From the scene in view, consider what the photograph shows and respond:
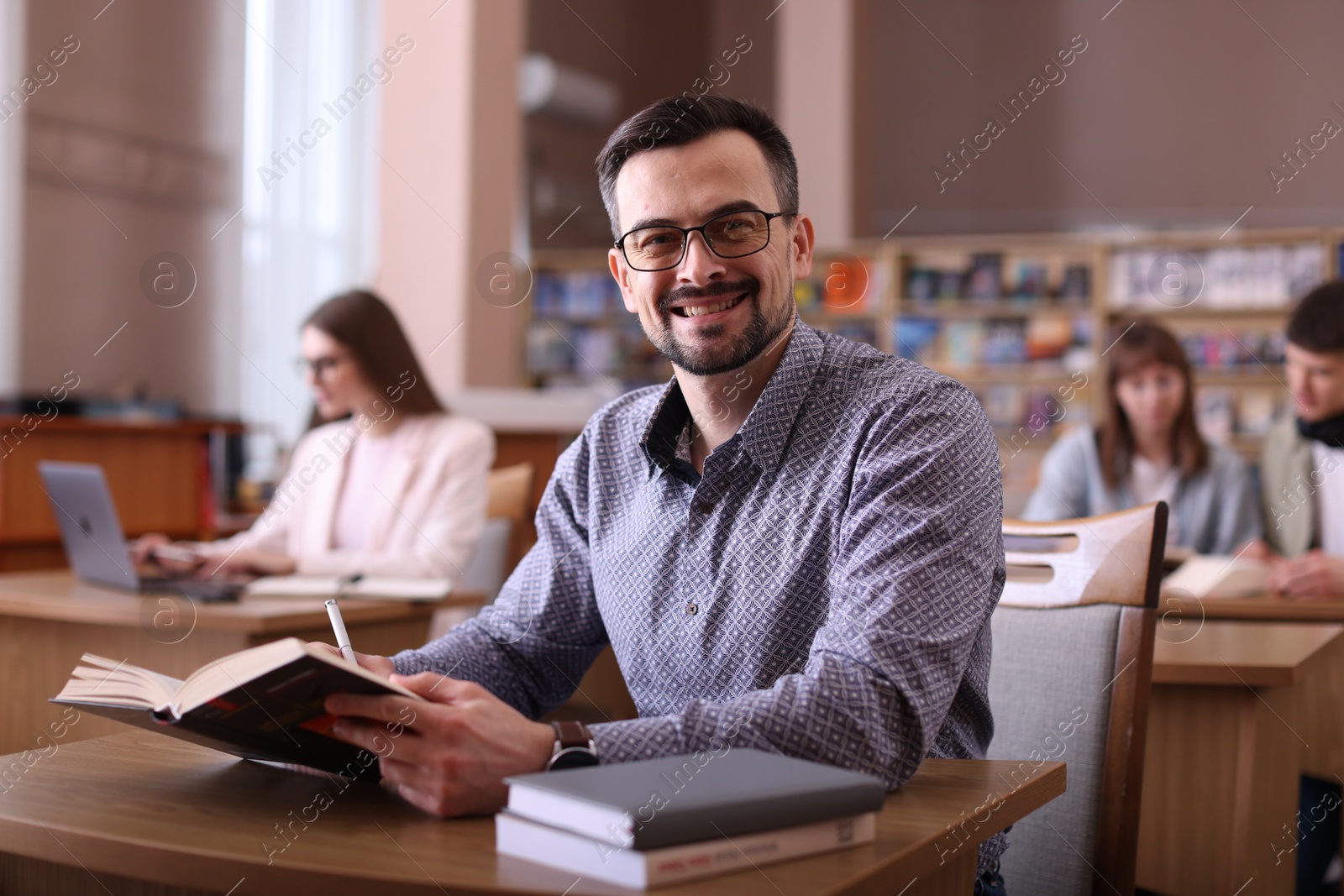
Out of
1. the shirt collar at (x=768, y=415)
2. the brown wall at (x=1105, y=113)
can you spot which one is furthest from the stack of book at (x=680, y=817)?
the brown wall at (x=1105, y=113)

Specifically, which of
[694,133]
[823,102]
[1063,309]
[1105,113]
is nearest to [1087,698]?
[694,133]

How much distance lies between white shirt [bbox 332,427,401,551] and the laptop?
0.66 metres

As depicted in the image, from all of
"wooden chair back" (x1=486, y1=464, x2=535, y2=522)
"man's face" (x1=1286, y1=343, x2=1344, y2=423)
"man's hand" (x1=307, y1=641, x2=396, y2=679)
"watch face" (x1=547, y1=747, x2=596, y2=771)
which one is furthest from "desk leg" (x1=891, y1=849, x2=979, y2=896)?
"man's face" (x1=1286, y1=343, x2=1344, y2=423)

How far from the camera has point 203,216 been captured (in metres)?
6.34

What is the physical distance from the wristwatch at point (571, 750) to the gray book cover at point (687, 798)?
3.9 inches

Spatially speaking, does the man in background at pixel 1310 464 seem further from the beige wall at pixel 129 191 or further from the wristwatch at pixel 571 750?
the beige wall at pixel 129 191

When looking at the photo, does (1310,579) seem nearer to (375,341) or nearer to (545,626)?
(545,626)

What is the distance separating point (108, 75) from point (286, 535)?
368 cm

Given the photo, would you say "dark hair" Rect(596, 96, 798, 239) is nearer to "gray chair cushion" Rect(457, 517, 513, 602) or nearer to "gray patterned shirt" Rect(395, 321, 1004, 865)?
"gray patterned shirt" Rect(395, 321, 1004, 865)

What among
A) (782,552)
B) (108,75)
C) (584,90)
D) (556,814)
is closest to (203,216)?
(108,75)

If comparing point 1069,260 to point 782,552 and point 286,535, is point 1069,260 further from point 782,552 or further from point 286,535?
Answer: point 782,552

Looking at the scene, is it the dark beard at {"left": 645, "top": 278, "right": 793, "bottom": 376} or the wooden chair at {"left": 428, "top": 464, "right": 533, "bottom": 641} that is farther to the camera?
the wooden chair at {"left": 428, "top": 464, "right": 533, "bottom": 641}

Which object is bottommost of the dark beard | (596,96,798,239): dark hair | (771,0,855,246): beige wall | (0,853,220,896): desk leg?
(0,853,220,896): desk leg

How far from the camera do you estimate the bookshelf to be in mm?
6758
